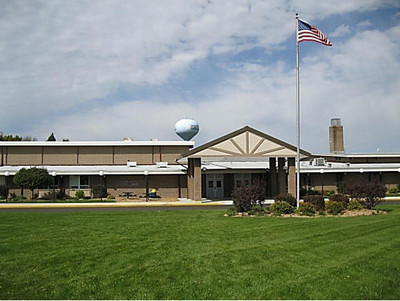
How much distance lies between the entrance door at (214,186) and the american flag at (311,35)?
1846 cm

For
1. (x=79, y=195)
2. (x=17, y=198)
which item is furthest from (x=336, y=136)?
(x=17, y=198)

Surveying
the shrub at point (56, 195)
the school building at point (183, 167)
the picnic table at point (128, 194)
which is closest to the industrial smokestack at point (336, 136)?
the school building at point (183, 167)

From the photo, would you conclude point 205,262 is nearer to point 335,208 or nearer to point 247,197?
point 247,197

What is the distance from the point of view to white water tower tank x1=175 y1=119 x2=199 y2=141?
47.6m

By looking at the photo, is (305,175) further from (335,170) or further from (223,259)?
(223,259)

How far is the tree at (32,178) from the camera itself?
32.9 metres

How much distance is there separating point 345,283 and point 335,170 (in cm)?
3032

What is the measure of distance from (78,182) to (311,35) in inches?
965

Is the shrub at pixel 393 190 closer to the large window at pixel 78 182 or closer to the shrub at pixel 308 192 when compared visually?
the shrub at pixel 308 192

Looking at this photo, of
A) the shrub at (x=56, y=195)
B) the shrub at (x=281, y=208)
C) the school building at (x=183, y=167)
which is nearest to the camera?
the shrub at (x=281, y=208)

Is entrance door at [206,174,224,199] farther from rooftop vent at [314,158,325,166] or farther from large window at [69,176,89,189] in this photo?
large window at [69,176,89,189]

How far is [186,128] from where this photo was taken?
47562 millimetres

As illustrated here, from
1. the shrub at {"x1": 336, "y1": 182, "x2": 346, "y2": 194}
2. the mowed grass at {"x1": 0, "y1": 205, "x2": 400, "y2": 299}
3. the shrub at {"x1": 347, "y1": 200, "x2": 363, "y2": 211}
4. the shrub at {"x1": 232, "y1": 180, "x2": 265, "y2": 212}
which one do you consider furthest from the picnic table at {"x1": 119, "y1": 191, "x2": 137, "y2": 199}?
the mowed grass at {"x1": 0, "y1": 205, "x2": 400, "y2": 299}

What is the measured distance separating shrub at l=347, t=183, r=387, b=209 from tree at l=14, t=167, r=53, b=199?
78.7 feet
